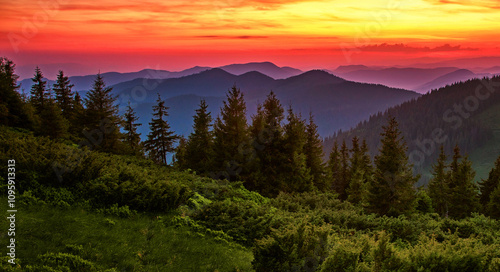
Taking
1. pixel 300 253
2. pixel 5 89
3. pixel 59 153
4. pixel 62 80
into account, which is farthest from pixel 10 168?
pixel 62 80

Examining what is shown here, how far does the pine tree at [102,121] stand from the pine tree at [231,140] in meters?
12.2

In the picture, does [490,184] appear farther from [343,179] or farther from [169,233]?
[169,233]

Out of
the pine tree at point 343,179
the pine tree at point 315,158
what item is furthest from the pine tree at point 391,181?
the pine tree at point 343,179

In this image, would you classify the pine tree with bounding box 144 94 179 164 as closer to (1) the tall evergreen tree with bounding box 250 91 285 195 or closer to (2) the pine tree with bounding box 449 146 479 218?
(1) the tall evergreen tree with bounding box 250 91 285 195

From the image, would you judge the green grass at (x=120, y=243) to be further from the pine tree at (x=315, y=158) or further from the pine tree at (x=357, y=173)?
the pine tree at (x=357, y=173)

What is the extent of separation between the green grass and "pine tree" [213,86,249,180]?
2233cm

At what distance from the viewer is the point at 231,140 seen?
34.7 meters

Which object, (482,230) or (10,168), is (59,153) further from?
(482,230)

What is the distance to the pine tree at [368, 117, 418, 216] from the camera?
29094 mm

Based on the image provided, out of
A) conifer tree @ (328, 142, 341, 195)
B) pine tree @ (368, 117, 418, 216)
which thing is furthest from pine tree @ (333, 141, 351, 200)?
pine tree @ (368, 117, 418, 216)

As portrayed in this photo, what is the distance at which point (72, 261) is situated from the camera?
24.4 ft

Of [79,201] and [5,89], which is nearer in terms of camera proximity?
[79,201]

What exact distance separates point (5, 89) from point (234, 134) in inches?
852

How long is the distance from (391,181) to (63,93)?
45914 mm
